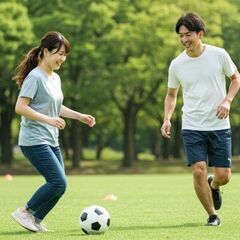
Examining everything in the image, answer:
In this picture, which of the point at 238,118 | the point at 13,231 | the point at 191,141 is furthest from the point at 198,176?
the point at 238,118

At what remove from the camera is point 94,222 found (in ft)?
26.4

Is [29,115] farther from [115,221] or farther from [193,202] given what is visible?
[193,202]

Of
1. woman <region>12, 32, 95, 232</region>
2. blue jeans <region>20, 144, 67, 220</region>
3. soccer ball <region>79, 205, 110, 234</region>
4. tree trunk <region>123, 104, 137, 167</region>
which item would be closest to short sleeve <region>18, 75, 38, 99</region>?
woman <region>12, 32, 95, 232</region>

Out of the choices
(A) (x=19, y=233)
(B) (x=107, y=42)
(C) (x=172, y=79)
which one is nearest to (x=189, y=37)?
(C) (x=172, y=79)

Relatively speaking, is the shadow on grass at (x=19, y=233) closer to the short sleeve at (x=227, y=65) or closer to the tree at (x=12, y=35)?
the short sleeve at (x=227, y=65)

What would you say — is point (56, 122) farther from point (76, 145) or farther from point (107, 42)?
point (76, 145)

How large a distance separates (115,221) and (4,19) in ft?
89.7

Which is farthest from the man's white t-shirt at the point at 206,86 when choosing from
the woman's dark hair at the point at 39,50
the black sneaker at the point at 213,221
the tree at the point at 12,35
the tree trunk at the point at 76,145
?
the tree trunk at the point at 76,145

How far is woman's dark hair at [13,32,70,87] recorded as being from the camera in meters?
8.19

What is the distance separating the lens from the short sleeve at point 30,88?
8.02m

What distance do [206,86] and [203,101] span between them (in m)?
0.18

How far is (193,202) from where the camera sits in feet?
43.1

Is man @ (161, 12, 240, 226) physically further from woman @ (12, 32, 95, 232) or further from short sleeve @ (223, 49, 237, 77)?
woman @ (12, 32, 95, 232)

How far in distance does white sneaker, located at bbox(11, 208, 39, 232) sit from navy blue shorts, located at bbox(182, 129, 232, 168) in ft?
6.53
